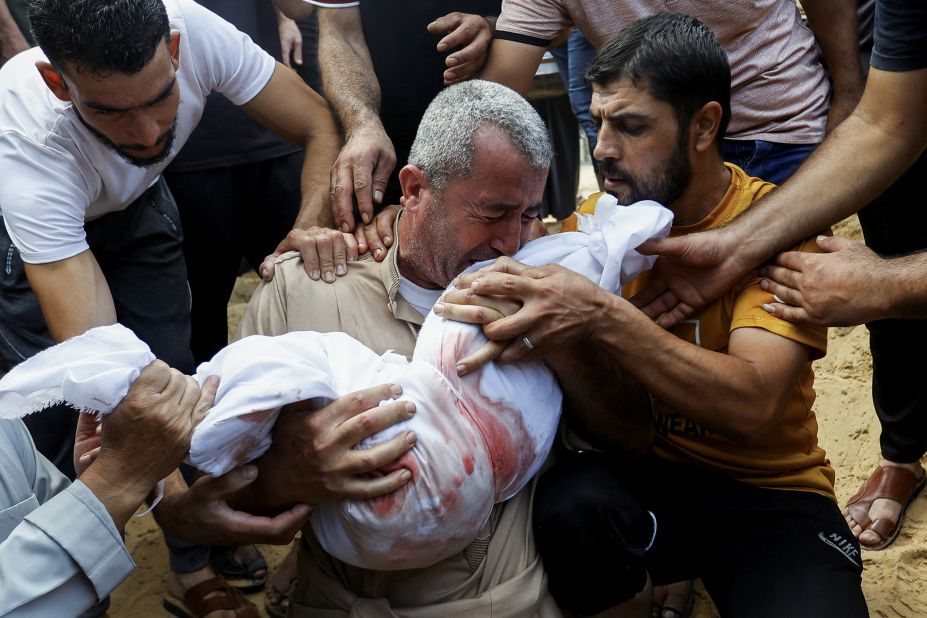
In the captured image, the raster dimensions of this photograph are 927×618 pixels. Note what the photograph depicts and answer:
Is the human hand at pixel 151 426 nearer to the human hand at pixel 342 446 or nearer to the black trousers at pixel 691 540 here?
the human hand at pixel 342 446

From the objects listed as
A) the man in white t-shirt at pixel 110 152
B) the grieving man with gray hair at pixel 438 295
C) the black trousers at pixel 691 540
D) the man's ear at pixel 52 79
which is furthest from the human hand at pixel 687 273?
the man's ear at pixel 52 79

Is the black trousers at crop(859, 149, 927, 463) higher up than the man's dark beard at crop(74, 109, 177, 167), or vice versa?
the man's dark beard at crop(74, 109, 177, 167)

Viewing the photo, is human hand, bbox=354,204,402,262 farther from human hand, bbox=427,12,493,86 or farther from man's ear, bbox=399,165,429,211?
human hand, bbox=427,12,493,86

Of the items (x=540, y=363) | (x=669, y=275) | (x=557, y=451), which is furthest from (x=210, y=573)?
(x=669, y=275)

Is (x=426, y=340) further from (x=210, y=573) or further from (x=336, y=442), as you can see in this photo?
(x=210, y=573)

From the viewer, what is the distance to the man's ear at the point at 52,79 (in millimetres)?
2541

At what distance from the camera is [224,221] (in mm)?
3600

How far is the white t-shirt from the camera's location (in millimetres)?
2541

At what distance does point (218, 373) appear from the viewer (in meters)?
1.97

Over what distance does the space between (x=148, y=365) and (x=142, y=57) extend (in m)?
0.98

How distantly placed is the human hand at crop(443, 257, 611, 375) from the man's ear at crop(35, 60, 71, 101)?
1.24 m

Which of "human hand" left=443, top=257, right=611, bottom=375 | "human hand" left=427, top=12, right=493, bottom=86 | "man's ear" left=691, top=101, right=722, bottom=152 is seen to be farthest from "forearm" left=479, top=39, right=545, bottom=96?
"human hand" left=443, top=257, right=611, bottom=375

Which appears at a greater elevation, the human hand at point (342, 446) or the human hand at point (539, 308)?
the human hand at point (539, 308)

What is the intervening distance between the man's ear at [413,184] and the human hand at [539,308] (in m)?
0.37
